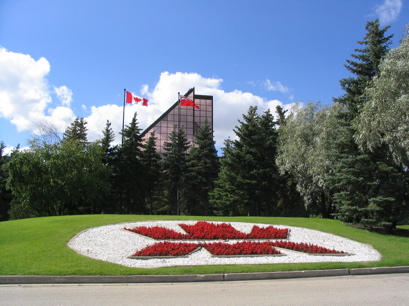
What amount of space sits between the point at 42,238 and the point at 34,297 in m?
7.65

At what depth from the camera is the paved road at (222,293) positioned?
22.2ft

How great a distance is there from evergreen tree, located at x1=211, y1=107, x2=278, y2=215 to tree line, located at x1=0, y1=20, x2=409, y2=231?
0.43 feet

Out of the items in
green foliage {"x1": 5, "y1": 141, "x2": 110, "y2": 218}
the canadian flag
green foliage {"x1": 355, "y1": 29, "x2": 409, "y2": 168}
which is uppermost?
the canadian flag

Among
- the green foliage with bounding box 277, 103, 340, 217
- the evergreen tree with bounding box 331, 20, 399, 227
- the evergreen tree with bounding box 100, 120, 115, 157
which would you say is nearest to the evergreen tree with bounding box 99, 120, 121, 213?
the evergreen tree with bounding box 100, 120, 115, 157

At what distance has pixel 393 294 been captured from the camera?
24.6ft

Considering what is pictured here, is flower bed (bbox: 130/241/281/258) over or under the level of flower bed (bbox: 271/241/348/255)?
over

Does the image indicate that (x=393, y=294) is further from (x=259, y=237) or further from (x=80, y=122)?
(x=80, y=122)

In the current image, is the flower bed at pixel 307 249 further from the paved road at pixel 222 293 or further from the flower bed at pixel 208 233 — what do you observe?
the paved road at pixel 222 293

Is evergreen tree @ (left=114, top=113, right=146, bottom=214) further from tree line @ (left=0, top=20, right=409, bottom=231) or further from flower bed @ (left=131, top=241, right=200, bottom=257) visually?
flower bed @ (left=131, top=241, right=200, bottom=257)

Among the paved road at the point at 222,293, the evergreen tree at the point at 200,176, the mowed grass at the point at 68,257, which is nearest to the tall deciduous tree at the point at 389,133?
the mowed grass at the point at 68,257

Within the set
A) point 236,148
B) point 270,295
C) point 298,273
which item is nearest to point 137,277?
point 270,295

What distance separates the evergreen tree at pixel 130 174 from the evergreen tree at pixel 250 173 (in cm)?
1036

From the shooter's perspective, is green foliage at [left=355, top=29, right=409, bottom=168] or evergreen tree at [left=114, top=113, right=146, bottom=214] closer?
green foliage at [left=355, top=29, right=409, bottom=168]

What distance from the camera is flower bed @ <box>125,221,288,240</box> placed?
1515cm
